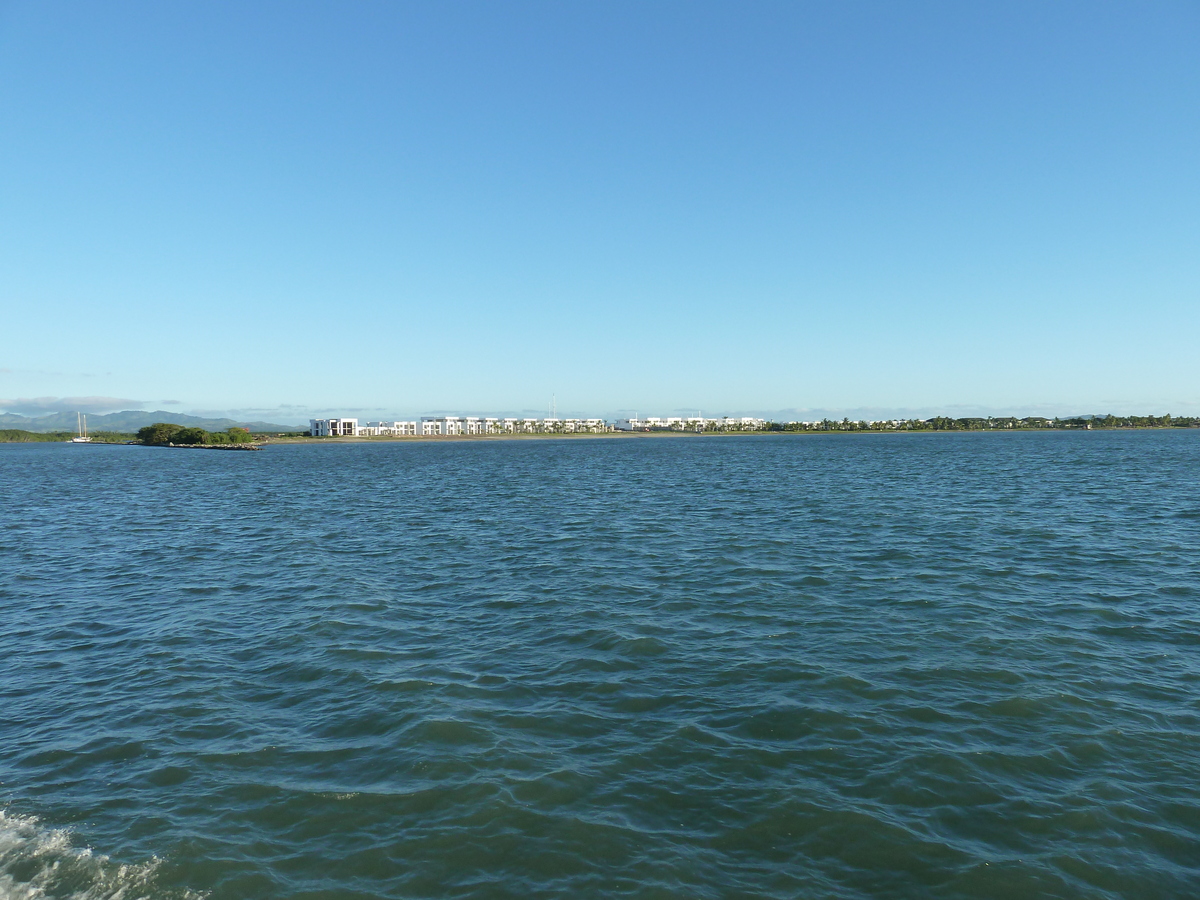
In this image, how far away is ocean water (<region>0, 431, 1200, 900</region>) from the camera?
10.1m

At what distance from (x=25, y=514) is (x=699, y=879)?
6432 cm

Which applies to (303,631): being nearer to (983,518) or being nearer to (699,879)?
(699,879)

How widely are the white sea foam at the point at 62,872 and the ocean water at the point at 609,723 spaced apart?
5 centimetres

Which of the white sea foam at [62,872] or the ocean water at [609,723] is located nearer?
→ the white sea foam at [62,872]

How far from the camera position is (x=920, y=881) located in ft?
31.7

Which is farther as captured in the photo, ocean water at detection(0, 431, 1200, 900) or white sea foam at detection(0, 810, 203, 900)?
ocean water at detection(0, 431, 1200, 900)

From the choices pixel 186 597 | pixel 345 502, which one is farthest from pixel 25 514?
pixel 186 597

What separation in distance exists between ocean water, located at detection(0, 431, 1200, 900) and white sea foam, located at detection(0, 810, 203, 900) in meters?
0.05

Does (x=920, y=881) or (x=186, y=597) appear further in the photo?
(x=186, y=597)

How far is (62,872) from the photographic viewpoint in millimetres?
9906

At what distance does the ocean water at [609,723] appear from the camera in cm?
1012

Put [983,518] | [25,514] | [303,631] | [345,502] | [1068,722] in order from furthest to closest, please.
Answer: [345,502] < [25,514] < [983,518] < [303,631] < [1068,722]

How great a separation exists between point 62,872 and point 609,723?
941 centimetres

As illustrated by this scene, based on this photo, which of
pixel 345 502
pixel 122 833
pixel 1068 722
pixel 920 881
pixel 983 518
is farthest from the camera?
pixel 345 502
